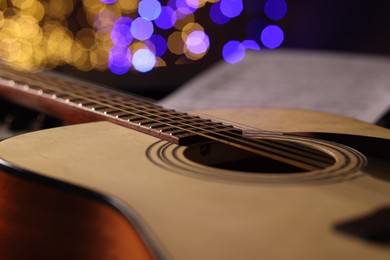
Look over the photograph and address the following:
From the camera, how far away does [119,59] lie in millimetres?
1956

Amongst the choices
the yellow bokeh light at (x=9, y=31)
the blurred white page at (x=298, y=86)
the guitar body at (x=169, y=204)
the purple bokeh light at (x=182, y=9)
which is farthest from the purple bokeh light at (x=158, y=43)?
the guitar body at (x=169, y=204)

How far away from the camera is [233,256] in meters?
0.34

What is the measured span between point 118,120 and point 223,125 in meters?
0.13

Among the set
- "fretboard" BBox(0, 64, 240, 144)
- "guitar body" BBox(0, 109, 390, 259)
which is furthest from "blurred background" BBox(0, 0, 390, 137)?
"guitar body" BBox(0, 109, 390, 259)

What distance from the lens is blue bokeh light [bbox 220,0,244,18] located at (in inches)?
85.5

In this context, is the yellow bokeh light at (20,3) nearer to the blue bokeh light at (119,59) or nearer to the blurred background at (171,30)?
the blurred background at (171,30)

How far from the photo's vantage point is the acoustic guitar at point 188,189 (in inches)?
14.3

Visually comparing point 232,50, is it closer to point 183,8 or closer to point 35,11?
point 183,8

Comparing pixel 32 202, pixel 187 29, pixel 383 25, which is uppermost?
pixel 383 25

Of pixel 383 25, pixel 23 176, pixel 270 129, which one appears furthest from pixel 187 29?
pixel 23 176

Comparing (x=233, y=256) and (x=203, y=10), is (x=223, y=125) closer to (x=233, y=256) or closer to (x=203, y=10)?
(x=233, y=256)

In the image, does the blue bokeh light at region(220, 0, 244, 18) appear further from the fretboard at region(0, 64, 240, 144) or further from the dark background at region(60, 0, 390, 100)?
the fretboard at region(0, 64, 240, 144)

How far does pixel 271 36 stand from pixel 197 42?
374 mm

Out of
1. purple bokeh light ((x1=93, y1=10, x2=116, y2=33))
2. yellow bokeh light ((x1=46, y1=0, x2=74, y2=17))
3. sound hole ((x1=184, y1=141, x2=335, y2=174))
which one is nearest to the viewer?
sound hole ((x1=184, y1=141, x2=335, y2=174))
